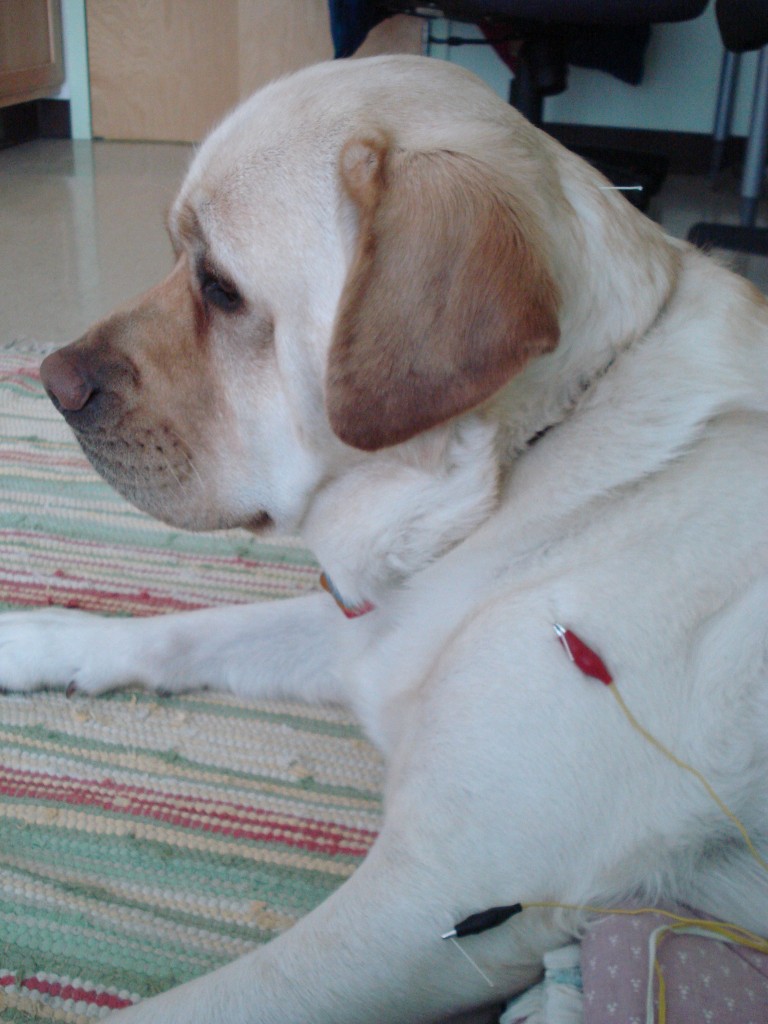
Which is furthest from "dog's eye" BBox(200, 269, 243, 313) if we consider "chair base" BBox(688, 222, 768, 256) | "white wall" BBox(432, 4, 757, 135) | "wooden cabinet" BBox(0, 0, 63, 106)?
"white wall" BBox(432, 4, 757, 135)

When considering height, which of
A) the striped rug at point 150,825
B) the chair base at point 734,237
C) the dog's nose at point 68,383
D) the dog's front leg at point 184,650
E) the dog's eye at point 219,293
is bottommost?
the striped rug at point 150,825

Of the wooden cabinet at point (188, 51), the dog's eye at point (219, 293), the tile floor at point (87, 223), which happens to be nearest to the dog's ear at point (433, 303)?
the dog's eye at point (219, 293)

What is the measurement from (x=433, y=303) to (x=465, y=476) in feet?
0.65

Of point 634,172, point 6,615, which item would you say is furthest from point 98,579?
point 634,172

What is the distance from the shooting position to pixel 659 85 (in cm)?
548

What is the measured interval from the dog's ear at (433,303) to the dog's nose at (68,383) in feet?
1.15

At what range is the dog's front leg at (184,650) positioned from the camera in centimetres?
133

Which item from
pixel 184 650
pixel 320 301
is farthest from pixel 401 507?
pixel 184 650

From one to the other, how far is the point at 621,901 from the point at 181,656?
711 millimetres

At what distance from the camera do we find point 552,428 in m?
0.99

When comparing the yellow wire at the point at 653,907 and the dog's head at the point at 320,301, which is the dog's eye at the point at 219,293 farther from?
the yellow wire at the point at 653,907

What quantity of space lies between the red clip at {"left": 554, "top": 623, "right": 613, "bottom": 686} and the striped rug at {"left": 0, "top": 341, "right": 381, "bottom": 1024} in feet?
1.43

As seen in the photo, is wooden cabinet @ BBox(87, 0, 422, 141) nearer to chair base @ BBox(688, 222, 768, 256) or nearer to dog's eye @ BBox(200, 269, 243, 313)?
chair base @ BBox(688, 222, 768, 256)

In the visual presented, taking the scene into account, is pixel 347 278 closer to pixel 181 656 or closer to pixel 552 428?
pixel 552 428
